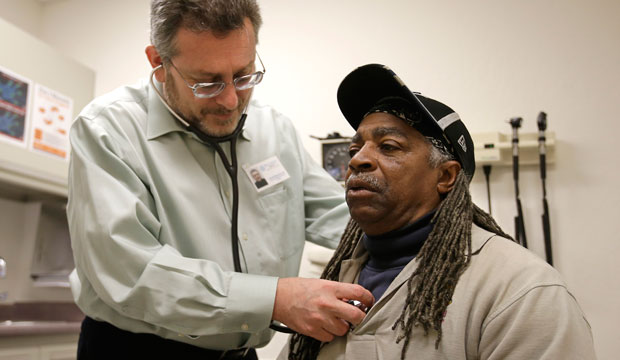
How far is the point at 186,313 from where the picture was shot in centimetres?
120

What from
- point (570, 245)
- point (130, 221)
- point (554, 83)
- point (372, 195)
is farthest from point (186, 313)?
point (554, 83)

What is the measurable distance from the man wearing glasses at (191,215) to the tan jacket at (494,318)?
60 millimetres

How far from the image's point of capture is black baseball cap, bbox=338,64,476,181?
1277 mm

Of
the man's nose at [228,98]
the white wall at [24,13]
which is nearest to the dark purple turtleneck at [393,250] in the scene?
the man's nose at [228,98]

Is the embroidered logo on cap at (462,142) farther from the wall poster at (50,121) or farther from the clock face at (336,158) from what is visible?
the wall poster at (50,121)

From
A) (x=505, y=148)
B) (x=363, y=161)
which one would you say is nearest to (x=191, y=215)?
(x=363, y=161)

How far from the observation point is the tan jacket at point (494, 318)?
959mm

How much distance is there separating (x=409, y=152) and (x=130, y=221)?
639mm

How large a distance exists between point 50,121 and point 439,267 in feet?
8.46

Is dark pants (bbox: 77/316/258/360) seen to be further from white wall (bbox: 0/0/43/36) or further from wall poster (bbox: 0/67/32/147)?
white wall (bbox: 0/0/43/36)

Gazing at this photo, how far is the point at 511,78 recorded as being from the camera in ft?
9.36

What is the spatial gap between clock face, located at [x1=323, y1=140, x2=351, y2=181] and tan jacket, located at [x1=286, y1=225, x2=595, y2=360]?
5.88 ft

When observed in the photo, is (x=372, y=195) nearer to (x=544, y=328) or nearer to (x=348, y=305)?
(x=348, y=305)

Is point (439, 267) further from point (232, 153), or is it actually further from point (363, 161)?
point (232, 153)
